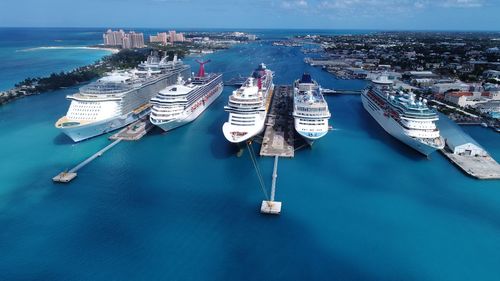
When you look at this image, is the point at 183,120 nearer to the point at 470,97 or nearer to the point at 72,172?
the point at 72,172

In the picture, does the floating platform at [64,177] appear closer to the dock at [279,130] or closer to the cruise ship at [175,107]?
the cruise ship at [175,107]

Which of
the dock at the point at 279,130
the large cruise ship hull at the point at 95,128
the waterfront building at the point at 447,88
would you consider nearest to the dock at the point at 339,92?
the dock at the point at 279,130

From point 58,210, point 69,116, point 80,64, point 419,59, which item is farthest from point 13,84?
point 419,59

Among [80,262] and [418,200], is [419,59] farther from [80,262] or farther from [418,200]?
[80,262]

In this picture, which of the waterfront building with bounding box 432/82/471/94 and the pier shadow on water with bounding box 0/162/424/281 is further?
the waterfront building with bounding box 432/82/471/94

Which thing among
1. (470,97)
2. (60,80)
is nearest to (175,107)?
(60,80)

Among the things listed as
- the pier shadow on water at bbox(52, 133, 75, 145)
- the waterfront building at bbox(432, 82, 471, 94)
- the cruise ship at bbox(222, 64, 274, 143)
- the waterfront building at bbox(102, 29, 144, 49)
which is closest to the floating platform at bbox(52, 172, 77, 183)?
the pier shadow on water at bbox(52, 133, 75, 145)

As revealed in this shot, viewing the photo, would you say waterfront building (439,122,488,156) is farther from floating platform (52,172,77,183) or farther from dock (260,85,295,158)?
floating platform (52,172,77,183)
